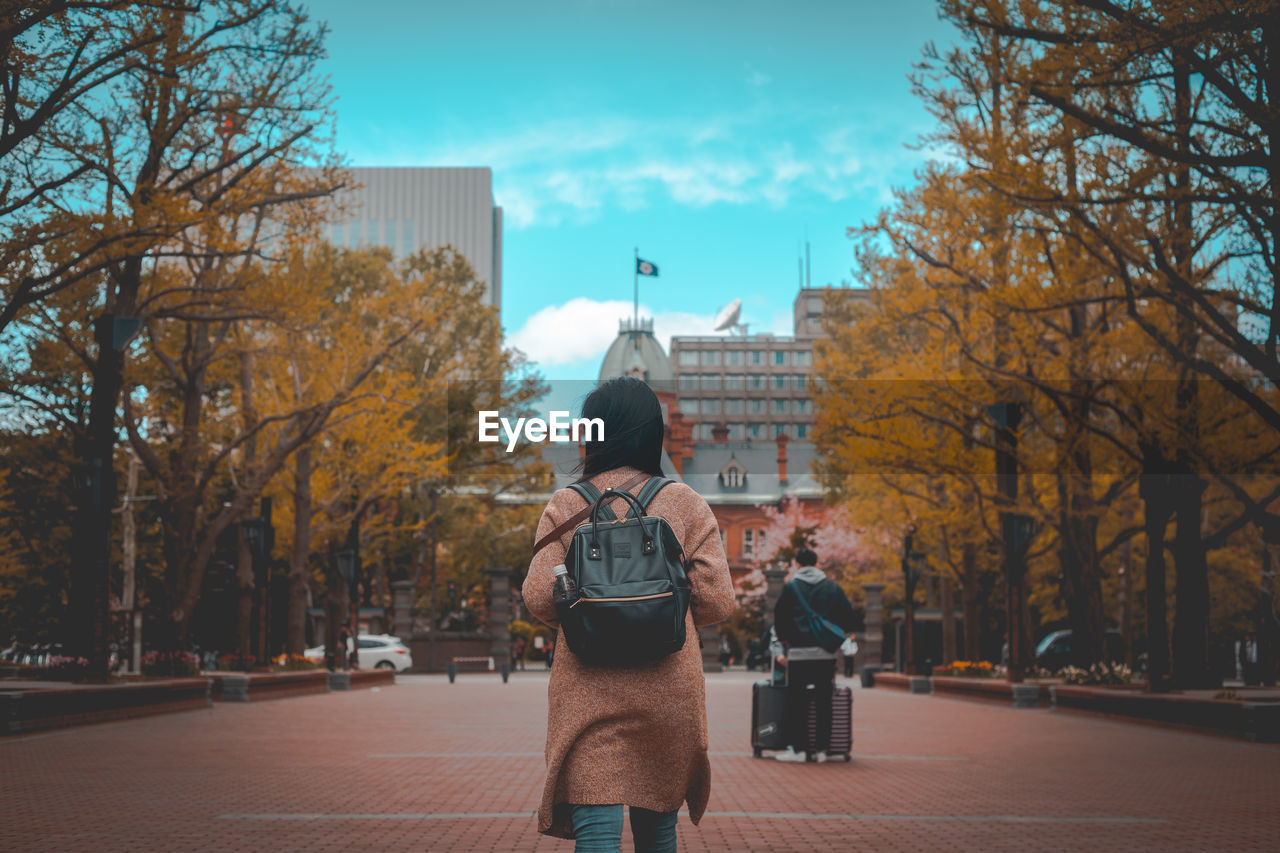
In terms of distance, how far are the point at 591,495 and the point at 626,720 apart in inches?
23.2

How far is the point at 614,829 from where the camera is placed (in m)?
3.38

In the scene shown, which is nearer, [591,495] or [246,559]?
[591,495]

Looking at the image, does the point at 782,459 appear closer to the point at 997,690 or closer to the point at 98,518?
the point at 997,690

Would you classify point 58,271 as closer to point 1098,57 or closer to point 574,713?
point 1098,57

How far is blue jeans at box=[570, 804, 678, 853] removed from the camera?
3365 mm

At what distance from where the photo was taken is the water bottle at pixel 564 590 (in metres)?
3.39

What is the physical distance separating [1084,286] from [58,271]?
Result: 13553 mm

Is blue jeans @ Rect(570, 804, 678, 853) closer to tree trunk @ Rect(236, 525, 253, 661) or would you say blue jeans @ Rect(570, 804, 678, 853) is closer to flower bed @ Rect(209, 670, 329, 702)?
flower bed @ Rect(209, 670, 329, 702)

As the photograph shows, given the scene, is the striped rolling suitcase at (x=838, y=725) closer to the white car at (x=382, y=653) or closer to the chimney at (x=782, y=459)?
the white car at (x=382, y=653)

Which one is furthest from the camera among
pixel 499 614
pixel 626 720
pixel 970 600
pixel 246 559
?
pixel 499 614

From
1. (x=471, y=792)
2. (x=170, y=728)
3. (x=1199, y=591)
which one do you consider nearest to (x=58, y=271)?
(x=170, y=728)

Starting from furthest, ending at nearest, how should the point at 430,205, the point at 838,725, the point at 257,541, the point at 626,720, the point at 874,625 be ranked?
the point at 430,205, the point at 874,625, the point at 257,541, the point at 838,725, the point at 626,720

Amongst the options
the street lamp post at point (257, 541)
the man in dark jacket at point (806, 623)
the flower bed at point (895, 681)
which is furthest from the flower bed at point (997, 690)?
the street lamp post at point (257, 541)

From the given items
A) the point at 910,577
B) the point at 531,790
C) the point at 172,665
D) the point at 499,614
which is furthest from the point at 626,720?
the point at 499,614
